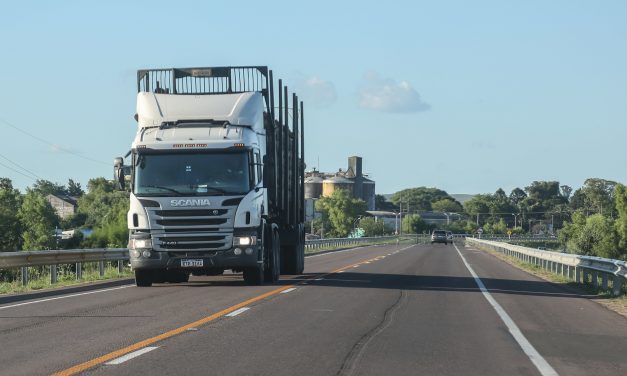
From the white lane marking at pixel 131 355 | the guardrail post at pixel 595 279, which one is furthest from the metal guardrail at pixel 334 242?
the white lane marking at pixel 131 355

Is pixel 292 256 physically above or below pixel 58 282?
above

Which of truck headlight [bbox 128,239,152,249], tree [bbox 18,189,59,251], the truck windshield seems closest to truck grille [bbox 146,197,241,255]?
truck headlight [bbox 128,239,152,249]

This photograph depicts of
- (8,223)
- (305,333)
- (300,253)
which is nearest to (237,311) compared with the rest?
(305,333)

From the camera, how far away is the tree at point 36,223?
126 metres

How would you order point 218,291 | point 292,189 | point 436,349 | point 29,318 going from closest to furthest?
point 436,349, point 29,318, point 218,291, point 292,189

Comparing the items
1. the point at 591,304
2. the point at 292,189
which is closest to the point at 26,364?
the point at 591,304

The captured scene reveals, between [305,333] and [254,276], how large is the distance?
946 cm

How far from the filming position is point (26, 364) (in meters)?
9.96

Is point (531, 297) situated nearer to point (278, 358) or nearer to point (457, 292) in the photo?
point (457, 292)

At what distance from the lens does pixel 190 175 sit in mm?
20562

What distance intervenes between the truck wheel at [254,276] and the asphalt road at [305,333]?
46 centimetres

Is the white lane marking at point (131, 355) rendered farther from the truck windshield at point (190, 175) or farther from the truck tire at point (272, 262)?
the truck tire at point (272, 262)

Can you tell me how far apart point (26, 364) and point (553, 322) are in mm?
8620

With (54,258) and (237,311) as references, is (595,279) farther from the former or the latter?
(54,258)
